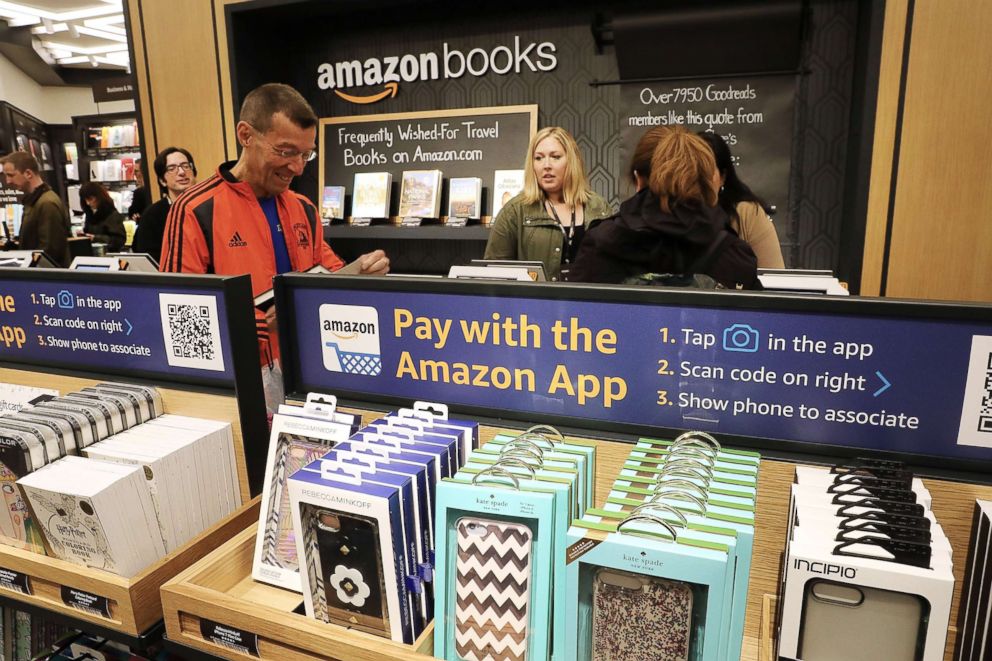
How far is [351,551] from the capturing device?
0.98 metres

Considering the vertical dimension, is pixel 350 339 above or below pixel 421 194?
below

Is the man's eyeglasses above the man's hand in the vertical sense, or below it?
above

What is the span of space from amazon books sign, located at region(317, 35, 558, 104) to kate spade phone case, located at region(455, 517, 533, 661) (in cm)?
393

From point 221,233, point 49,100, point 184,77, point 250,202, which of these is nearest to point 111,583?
point 221,233

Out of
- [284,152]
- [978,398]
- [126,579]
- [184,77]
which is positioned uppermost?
[184,77]

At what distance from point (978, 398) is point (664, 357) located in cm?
44

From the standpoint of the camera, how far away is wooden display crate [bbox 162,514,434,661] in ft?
3.16

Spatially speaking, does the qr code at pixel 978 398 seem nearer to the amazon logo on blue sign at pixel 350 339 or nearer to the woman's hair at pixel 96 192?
the amazon logo on blue sign at pixel 350 339

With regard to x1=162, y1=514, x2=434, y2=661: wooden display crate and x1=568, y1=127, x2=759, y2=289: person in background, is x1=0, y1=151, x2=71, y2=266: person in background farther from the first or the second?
x1=162, y1=514, x2=434, y2=661: wooden display crate

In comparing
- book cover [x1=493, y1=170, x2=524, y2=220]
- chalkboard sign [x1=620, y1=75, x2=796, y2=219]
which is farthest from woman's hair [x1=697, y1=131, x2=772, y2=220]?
book cover [x1=493, y1=170, x2=524, y2=220]

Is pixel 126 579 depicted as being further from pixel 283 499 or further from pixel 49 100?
pixel 49 100

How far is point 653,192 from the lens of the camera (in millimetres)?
2002

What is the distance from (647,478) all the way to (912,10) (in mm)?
3380

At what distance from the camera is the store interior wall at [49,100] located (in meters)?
11.2
